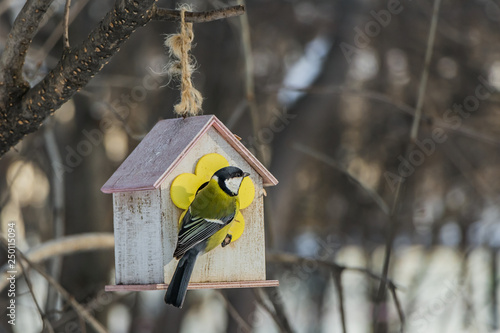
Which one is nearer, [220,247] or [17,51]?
[17,51]

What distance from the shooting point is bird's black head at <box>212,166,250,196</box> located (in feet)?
6.76

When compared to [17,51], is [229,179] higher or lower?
lower

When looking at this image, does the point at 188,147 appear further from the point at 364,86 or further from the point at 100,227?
the point at 364,86

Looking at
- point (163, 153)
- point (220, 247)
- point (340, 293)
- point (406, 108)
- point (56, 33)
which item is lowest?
point (340, 293)

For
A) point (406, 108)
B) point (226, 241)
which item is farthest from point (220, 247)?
point (406, 108)

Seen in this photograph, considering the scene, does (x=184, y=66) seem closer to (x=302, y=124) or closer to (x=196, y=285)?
(x=196, y=285)

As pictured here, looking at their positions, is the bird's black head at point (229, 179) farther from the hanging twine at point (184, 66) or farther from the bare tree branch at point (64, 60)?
the bare tree branch at point (64, 60)

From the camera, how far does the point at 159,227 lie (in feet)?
6.87

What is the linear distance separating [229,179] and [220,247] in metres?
0.28

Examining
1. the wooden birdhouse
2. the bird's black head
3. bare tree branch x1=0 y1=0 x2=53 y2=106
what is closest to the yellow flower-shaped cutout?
the wooden birdhouse

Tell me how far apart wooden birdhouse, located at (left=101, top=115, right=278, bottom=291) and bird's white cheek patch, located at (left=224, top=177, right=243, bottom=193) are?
16 cm

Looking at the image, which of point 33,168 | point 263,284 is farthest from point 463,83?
point 263,284

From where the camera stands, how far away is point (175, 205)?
7.01 feet

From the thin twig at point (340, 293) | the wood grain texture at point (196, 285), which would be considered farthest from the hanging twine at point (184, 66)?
the thin twig at point (340, 293)
